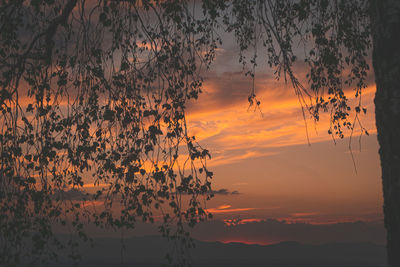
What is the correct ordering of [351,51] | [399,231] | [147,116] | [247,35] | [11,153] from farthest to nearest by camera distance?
[247,35]
[351,51]
[11,153]
[147,116]
[399,231]

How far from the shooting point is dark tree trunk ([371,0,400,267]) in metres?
3.71

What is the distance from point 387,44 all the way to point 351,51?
4.02 meters

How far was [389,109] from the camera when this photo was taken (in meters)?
3.76

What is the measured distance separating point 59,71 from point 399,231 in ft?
17.3

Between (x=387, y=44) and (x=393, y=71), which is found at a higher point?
(x=387, y=44)

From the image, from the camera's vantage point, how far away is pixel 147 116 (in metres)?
5.47

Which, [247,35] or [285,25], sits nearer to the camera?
[285,25]

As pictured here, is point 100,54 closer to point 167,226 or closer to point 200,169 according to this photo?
point 200,169

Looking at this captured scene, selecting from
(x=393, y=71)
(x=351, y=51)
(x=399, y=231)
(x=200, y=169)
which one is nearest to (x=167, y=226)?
(x=200, y=169)

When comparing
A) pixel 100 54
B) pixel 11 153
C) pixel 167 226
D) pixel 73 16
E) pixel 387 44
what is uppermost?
pixel 73 16

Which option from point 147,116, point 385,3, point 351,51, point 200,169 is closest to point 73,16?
point 147,116

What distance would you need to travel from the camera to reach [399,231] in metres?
3.71

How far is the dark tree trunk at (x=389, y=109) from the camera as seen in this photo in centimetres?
Answer: 371

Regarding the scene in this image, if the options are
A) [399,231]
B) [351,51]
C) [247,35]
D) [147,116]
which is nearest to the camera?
[399,231]
